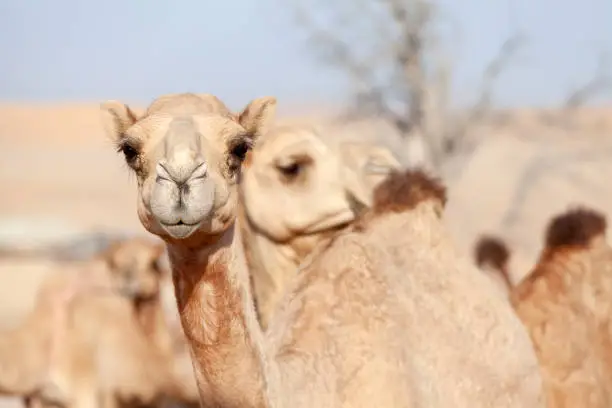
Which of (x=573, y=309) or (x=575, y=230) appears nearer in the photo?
(x=573, y=309)

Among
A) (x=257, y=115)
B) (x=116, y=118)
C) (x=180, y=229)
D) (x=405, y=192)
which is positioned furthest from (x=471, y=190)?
(x=180, y=229)

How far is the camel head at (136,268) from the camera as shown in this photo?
9.73 metres

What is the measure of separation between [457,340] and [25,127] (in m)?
65.9

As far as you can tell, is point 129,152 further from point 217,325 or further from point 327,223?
point 327,223

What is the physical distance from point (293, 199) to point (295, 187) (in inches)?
2.4

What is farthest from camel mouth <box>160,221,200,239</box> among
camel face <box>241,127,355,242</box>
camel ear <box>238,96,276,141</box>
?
camel face <box>241,127,355,242</box>

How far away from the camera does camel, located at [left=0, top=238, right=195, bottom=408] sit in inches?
379

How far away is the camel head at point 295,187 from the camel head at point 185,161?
2.80m

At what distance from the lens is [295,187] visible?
22.0ft

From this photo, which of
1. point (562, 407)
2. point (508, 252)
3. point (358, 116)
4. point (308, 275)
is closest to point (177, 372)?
point (508, 252)

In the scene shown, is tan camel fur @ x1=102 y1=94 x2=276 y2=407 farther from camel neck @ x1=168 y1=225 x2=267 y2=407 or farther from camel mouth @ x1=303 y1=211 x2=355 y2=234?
camel mouth @ x1=303 y1=211 x2=355 y2=234

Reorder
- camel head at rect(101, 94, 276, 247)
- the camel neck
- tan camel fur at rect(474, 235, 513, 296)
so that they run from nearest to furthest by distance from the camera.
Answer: camel head at rect(101, 94, 276, 247) → the camel neck → tan camel fur at rect(474, 235, 513, 296)

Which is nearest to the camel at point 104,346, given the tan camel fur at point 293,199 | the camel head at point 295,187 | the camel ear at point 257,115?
the tan camel fur at point 293,199

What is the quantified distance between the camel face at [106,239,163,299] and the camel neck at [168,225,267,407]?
609cm
